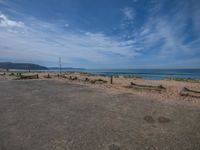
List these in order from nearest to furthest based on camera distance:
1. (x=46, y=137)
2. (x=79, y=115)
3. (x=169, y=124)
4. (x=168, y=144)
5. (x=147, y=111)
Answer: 1. (x=168, y=144)
2. (x=46, y=137)
3. (x=169, y=124)
4. (x=79, y=115)
5. (x=147, y=111)

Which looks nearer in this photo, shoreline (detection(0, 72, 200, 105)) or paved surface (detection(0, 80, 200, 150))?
paved surface (detection(0, 80, 200, 150))

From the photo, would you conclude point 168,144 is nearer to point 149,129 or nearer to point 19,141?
point 149,129

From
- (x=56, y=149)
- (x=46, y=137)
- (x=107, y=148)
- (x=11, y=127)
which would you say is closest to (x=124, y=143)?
(x=107, y=148)

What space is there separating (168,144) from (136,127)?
48.6 inches

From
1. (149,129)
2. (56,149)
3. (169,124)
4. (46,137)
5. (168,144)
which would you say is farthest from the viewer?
(169,124)

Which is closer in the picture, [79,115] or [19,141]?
[19,141]

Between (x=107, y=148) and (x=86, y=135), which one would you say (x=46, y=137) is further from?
(x=107, y=148)

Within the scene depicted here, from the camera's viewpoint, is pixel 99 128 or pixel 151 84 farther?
pixel 151 84

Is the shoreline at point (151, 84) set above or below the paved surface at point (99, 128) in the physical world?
above

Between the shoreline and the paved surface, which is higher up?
the shoreline

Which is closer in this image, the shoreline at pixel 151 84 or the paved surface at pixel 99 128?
the paved surface at pixel 99 128

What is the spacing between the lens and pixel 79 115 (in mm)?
6113

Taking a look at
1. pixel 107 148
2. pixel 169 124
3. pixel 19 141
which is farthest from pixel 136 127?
pixel 19 141

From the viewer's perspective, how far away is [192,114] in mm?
6246
